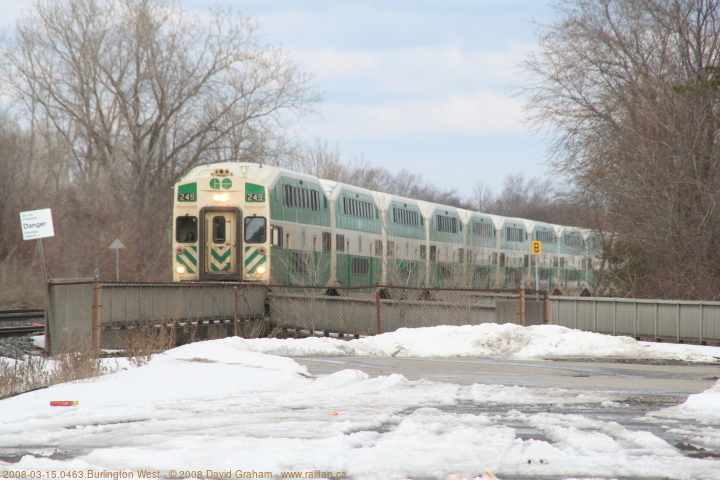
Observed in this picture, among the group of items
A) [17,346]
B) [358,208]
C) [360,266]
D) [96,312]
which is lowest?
[17,346]

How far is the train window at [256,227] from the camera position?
80.2ft

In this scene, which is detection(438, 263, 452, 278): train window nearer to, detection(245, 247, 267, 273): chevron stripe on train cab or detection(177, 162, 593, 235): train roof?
detection(177, 162, 593, 235): train roof

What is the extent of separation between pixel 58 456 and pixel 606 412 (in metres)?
5.64

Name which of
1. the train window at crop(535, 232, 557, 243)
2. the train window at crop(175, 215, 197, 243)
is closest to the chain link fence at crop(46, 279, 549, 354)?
the train window at crop(175, 215, 197, 243)

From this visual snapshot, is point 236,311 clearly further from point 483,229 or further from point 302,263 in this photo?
point 483,229

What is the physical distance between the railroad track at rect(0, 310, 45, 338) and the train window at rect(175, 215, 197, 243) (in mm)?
4853

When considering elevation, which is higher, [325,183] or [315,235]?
[325,183]

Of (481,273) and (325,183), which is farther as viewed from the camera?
(481,273)

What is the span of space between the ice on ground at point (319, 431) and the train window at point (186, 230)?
13416 millimetres

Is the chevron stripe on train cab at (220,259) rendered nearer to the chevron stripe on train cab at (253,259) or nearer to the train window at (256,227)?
the chevron stripe on train cab at (253,259)

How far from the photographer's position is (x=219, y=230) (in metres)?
24.8

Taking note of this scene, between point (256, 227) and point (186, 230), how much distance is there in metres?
2.12

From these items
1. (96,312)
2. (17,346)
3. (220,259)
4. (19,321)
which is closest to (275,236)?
(220,259)

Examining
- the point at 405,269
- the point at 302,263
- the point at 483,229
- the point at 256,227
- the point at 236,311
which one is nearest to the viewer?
the point at 236,311
